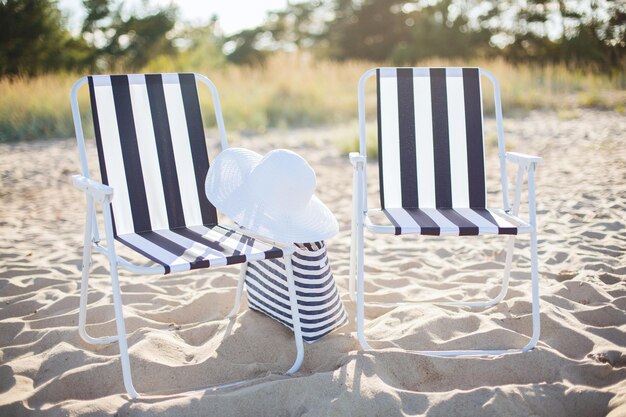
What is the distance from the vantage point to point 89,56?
57.3ft

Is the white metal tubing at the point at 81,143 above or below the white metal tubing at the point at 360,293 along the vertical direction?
above

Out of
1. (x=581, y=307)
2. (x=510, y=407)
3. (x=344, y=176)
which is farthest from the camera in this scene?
(x=344, y=176)

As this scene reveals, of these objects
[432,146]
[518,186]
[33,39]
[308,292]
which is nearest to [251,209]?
[308,292]

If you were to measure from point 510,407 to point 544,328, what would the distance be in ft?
2.25

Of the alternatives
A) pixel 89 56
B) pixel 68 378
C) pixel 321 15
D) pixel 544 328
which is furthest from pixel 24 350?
pixel 321 15

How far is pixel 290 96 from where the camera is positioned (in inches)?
406

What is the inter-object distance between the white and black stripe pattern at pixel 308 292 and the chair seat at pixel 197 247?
201 mm

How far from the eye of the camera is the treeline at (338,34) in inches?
611

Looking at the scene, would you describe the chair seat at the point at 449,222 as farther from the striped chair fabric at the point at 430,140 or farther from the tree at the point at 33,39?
the tree at the point at 33,39

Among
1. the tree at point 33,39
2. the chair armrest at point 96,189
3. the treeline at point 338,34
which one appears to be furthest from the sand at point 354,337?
the tree at point 33,39

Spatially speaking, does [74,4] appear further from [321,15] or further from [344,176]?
[344,176]

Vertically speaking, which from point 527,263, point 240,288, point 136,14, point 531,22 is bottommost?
point 527,263

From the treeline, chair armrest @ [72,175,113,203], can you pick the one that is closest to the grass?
the treeline

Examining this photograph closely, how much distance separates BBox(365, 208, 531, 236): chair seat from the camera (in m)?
2.40
